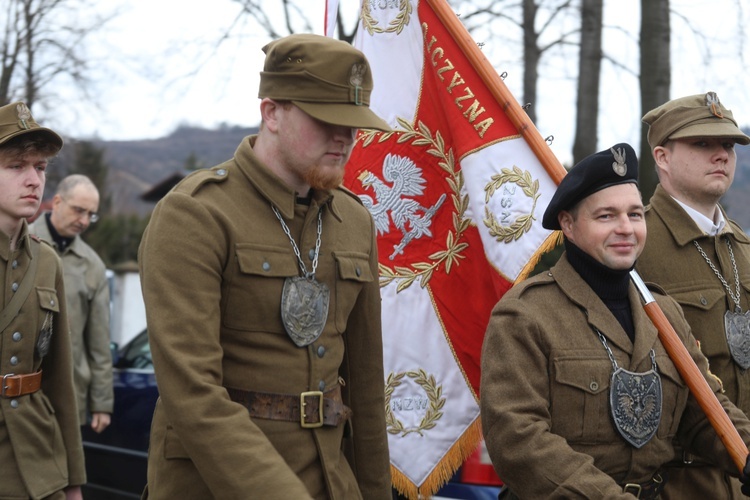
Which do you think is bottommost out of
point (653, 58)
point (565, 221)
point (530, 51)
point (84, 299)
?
point (84, 299)

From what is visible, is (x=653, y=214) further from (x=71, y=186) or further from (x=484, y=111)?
(x=71, y=186)

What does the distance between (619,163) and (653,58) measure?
632 centimetres

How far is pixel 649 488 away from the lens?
3.78 metres

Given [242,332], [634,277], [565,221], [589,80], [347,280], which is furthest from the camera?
[589,80]

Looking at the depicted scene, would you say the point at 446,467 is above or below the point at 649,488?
below

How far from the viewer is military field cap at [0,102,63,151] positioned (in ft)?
14.2

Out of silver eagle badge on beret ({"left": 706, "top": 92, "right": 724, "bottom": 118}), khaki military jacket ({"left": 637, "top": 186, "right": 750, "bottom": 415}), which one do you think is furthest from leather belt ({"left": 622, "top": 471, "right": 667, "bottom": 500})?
silver eagle badge on beret ({"left": 706, "top": 92, "right": 724, "bottom": 118})

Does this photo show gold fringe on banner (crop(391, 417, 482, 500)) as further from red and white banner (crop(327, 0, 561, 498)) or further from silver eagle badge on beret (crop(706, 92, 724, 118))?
silver eagle badge on beret (crop(706, 92, 724, 118))

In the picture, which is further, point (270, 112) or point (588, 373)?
point (588, 373)

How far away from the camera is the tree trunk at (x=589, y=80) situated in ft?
45.1

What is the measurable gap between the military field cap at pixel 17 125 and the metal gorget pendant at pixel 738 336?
2.86 meters

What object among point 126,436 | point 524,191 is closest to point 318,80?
point 524,191

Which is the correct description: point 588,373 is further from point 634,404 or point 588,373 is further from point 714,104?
point 714,104

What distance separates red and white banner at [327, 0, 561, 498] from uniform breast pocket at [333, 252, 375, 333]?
1.04 meters
